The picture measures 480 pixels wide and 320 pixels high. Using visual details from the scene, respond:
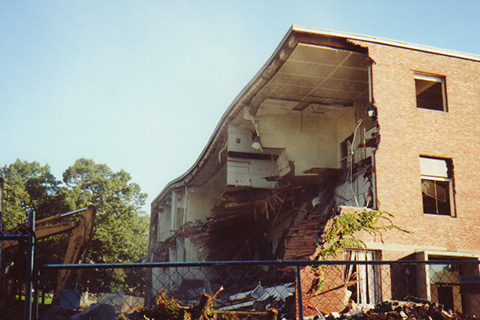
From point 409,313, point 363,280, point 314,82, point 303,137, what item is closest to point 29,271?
point 409,313

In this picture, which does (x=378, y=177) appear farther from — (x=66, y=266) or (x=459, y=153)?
(x=66, y=266)

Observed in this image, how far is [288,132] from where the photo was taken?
2283cm

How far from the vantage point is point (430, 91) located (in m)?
19.8

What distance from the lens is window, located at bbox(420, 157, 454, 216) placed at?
1683cm

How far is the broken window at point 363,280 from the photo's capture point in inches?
595

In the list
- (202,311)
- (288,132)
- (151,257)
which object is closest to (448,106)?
→ (288,132)

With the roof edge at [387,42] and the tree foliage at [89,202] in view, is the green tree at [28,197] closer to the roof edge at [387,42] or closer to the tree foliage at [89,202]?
the tree foliage at [89,202]

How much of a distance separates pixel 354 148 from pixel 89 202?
30257mm

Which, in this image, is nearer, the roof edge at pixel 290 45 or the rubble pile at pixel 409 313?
the rubble pile at pixel 409 313

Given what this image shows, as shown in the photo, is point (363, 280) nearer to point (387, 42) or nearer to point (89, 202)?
point (387, 42)

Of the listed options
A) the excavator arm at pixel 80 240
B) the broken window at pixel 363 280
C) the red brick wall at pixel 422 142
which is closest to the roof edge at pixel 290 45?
the red brick wall at pixel 422 142

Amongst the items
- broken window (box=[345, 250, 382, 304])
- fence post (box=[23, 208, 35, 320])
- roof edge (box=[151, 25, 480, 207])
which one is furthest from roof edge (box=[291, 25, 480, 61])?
fence post (box=[23, 208, 35, 320])

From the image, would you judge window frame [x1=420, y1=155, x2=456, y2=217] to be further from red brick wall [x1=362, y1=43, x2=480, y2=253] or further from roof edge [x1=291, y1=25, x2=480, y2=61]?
roof edge [x1=291, y1=25, x2=480, y2=61]

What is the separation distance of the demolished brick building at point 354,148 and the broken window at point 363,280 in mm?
69
